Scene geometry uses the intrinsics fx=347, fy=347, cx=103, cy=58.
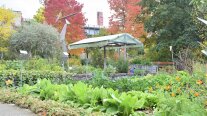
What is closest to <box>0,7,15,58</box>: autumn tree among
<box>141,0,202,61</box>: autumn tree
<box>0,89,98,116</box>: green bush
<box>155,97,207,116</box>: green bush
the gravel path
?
<box>141,0,202,61</box>: autumn tree

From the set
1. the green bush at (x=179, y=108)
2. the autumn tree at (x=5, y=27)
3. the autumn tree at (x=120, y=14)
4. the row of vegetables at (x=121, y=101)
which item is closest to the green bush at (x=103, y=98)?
the row of vegetables at (x=121, y=101)

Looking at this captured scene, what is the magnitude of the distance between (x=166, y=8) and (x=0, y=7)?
12638 millimetres

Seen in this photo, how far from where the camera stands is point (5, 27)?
84.3ft

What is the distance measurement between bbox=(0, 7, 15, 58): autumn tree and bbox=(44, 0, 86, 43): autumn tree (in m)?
5.12

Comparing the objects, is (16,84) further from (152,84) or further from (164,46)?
(164,46)

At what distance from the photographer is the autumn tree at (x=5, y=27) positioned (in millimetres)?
25156

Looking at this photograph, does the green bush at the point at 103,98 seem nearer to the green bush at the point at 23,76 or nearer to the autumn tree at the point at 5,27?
the green bush at the point at 23,76

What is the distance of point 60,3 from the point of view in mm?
31750

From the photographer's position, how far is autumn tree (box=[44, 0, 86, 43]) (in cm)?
3083

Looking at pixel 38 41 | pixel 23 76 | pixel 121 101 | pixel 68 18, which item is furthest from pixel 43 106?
pixel 68 18

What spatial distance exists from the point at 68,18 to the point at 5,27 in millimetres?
6550

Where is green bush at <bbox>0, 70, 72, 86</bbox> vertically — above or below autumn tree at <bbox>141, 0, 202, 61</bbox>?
below

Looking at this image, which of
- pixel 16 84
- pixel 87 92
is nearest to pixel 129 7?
pixel 16 84

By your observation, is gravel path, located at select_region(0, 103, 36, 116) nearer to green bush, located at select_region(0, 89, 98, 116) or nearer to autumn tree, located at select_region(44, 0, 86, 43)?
green bush, located at select_region(0, 89, 98, 116)
